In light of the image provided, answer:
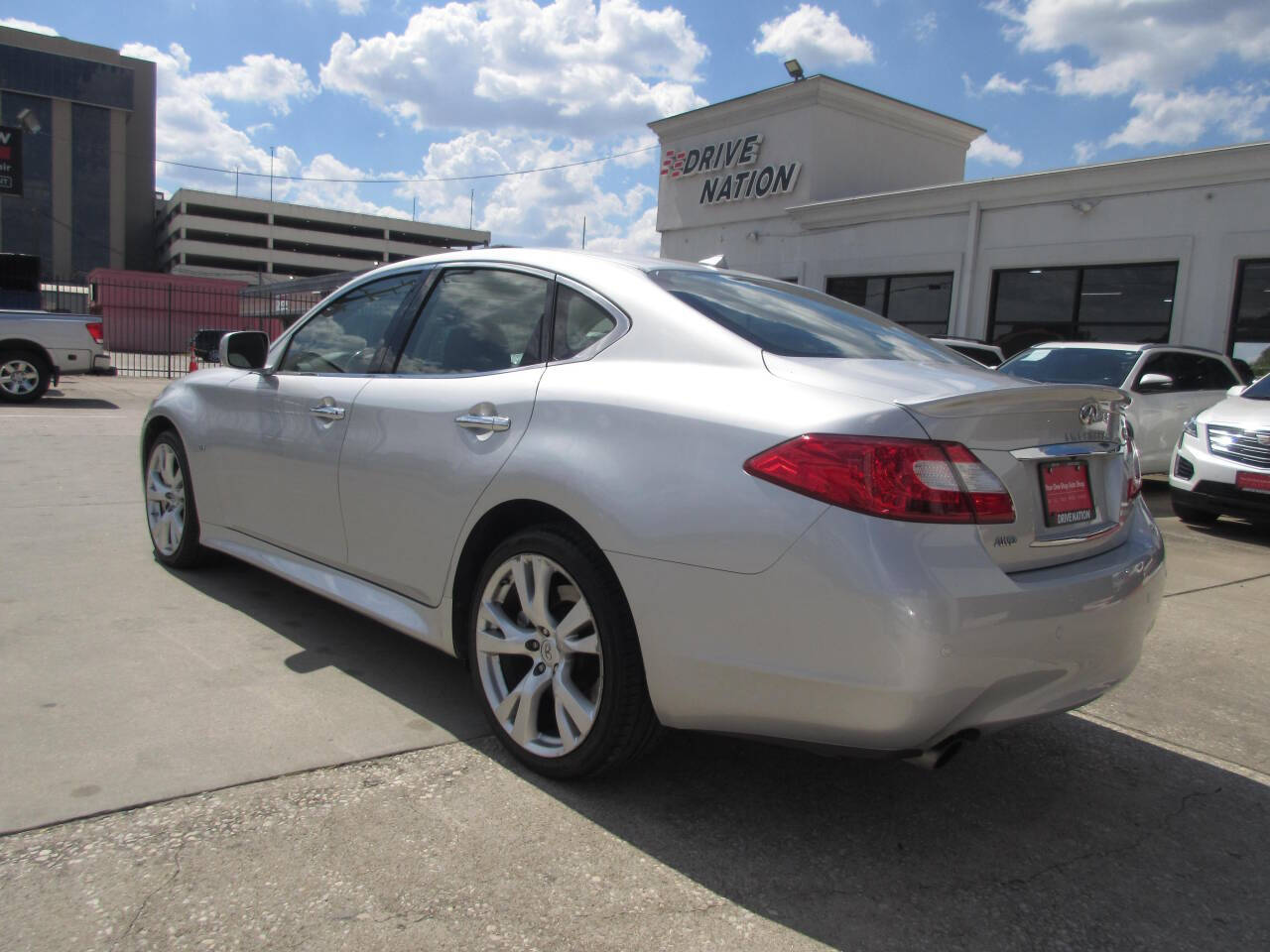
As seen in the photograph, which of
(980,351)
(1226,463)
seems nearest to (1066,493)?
(1226,463)

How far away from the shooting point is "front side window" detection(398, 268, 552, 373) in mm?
3039

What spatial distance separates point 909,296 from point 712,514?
1601 cm

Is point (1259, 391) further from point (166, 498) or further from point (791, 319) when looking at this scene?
point (166, 498)

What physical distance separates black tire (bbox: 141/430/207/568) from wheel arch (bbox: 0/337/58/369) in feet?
34.1

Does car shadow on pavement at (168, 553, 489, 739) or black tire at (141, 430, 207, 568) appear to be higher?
black tire at (141, 430, 207, 568)

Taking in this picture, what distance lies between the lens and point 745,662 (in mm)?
2230

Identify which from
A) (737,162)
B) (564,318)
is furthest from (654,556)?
(737,162)

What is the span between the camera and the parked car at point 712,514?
2.11 meters

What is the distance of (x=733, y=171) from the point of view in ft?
65.5

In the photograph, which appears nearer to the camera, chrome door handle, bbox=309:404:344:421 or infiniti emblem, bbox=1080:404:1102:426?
infiniti emblem, bbox=1080:404:1102:426

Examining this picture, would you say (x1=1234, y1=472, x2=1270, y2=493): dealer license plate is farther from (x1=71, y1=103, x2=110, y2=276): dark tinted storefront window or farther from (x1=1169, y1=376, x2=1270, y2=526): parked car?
(x1=71, y1=103, x2=110, y2=276): dark tinted storefront window

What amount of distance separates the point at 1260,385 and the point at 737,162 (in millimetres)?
13401

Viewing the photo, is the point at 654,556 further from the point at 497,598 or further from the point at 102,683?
the point at 102,683

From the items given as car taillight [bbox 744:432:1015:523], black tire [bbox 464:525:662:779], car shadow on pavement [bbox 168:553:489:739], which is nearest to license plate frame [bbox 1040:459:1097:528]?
car taillight [bbox 744:432:1015:523]
